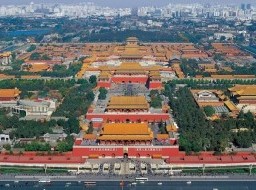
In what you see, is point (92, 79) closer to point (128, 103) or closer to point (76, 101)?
point (76, 101)

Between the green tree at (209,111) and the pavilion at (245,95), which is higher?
the pavilion at (245,95)

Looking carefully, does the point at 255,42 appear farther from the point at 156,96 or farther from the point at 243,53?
the point at 156,96

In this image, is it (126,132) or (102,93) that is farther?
(102,93)

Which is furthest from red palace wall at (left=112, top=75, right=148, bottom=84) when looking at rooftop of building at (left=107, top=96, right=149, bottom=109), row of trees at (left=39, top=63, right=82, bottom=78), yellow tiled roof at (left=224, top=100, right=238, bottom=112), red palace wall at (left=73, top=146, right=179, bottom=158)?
red palace wall at (left=73, top=146, right=179, bottom=158)

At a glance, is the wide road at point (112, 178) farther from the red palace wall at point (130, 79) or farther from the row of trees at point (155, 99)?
the red palace wall at point (130, 79)

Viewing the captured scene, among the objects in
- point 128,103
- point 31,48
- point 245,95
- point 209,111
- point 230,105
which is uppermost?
point 128,103

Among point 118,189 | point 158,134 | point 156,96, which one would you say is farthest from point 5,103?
point 118,189

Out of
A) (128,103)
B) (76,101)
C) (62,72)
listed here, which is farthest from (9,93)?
(62,72)

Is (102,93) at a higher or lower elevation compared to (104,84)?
higher

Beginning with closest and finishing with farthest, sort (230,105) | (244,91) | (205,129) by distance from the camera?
1. (205,129)
2. (230,105)
3. (244,91)

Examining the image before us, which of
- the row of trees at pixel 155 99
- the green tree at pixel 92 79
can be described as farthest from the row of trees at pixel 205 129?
the green tree at pixel 92 79
